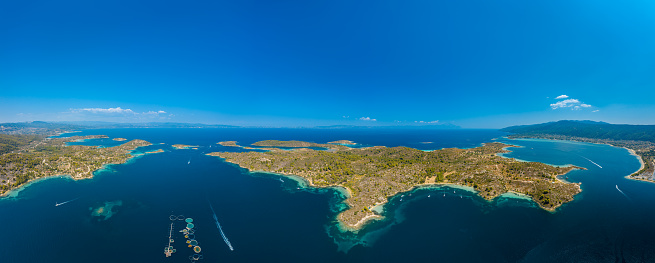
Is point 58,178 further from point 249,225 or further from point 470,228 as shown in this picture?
point 470,228

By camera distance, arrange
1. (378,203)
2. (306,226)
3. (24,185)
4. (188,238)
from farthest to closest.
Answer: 1. (24,185)
2. (378,203)
3. (306,226)
4. (188,238)

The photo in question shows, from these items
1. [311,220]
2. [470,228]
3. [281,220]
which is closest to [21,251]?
[281,220]

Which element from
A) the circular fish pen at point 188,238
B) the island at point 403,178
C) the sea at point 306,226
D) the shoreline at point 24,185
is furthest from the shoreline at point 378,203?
→ the shoreline at point 24,185

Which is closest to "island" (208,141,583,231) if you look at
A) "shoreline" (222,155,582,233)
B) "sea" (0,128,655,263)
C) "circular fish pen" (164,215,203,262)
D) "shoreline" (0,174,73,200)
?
"shoreline" (222,155,582,233)

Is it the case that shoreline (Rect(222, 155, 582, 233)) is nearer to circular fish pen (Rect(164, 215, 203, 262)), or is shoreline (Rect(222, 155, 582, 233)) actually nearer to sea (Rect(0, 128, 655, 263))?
sea (Rect(0, 128, 655, 263))

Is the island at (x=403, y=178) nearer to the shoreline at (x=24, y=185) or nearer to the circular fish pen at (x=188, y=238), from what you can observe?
the circular fish pen at (x=188, y=238)

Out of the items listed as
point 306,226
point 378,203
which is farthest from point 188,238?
point 378,203

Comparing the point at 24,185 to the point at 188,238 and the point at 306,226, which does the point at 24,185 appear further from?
the point at 306,226

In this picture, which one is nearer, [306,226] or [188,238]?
[188,238]

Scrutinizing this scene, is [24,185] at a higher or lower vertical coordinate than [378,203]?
lower
